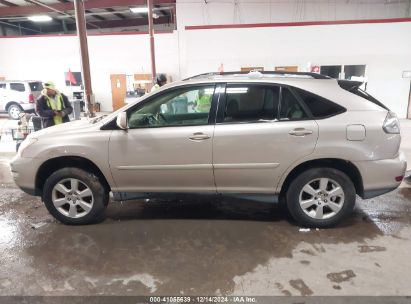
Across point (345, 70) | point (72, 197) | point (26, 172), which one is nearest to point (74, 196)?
point (72, 197)

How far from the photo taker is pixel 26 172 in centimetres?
Result: 352

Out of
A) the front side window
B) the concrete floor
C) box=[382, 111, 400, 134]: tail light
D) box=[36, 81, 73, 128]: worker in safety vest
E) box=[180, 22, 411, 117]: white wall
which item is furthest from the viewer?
box=[180, 22, 411, 117]: white wall

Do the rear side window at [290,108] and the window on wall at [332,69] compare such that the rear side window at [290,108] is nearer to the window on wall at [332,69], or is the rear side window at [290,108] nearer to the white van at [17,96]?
the window on wall at [332,69]

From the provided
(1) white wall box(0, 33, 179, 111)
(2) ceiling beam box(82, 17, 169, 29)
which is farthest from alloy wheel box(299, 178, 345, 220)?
(2) ceiling beam box(82, 17, 169, 29)

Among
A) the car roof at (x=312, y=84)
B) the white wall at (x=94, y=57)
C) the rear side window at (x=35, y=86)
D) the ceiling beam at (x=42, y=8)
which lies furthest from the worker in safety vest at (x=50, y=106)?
the ceiling beam at (x=42, y=8)

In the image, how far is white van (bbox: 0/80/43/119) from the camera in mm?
13039

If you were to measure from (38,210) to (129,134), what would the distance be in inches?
75.0

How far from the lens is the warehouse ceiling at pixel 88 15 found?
Answer: 15539 mm

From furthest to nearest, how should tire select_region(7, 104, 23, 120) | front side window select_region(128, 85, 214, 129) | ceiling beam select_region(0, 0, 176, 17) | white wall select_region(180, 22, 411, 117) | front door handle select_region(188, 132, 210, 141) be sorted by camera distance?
ceiling beam select_region(0, 0, 176, 17) → tire select_region(7, 104, 23, 120) → white wall select_region(180, 22, 411, 117) → front side window select_region(128, 85, 214, 129) → front door handle select_region(188, 132, 210, 141)

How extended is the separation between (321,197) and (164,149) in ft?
5.77

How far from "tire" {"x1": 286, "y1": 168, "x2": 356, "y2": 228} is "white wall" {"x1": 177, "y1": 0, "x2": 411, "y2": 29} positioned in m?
13.4

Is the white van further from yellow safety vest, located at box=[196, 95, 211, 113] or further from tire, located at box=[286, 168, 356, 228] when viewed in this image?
tire, located at box=[286, 168, 356, 228]

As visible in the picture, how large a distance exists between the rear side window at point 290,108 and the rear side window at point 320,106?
82mm

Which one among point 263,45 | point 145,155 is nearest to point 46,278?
point 145,155
